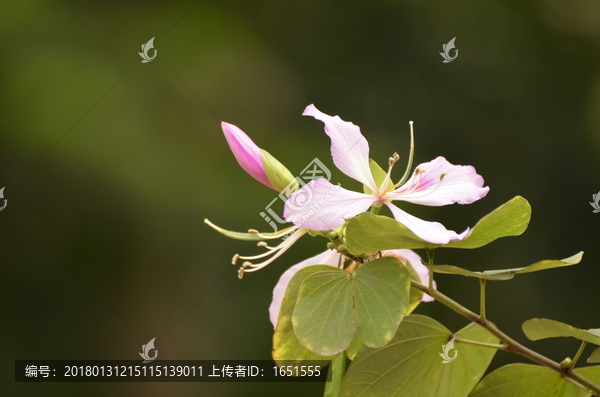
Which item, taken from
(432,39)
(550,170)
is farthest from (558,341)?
(432,39)

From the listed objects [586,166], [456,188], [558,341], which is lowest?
[456,188]

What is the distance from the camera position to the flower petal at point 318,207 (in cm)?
45

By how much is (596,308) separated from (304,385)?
1193 mm

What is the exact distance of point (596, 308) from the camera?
7.98 feet

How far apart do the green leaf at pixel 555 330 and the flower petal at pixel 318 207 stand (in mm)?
167

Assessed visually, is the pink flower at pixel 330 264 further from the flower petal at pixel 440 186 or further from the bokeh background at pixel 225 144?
the bokeh background at pixel 225 144

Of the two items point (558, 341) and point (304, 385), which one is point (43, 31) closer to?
point (304, 385)

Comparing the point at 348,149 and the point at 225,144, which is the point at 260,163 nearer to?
the point at 348,149

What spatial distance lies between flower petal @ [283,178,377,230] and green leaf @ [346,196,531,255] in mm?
26

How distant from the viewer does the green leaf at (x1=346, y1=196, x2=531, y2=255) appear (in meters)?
0.42

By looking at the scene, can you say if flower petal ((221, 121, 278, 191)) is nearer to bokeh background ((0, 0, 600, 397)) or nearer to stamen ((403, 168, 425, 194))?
stamen ((403, 168, 425, 194))

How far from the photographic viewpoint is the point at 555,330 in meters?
0.48

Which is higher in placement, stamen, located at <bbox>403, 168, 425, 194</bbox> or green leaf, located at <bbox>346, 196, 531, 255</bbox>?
stamen, located at <bbox>403, 168, 425, 194</bbox>

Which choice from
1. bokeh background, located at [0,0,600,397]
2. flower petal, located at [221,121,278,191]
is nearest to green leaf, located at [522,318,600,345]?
flower petal, located at [221,121,278,191]
